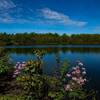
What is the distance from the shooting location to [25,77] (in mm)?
12258

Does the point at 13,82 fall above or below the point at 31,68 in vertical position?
below

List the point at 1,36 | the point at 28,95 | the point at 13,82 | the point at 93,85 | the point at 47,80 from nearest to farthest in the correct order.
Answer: the point at 28,95 → the point at 47,80 → the point at 13,82 → the point at 93,85 → the point at 1,36

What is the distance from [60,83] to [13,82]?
7939mm

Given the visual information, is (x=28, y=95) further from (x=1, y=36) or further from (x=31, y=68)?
(x=1, y=36)

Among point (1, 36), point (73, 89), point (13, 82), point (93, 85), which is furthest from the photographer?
point (1, 36)

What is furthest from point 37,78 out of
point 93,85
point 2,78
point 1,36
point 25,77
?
point 1,36

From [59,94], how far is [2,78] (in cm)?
1046

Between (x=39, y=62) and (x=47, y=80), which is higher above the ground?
(x=39, y=62)

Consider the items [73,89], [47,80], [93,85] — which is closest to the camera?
[73,89]

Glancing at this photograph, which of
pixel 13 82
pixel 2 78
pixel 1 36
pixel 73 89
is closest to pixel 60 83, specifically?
pixel 73 89

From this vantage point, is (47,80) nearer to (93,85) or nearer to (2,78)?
(2,78)

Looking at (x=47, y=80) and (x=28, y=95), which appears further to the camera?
(x=47, y=80)

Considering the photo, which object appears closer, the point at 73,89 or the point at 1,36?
the point at 73,89

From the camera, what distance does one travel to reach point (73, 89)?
10.2 metres
